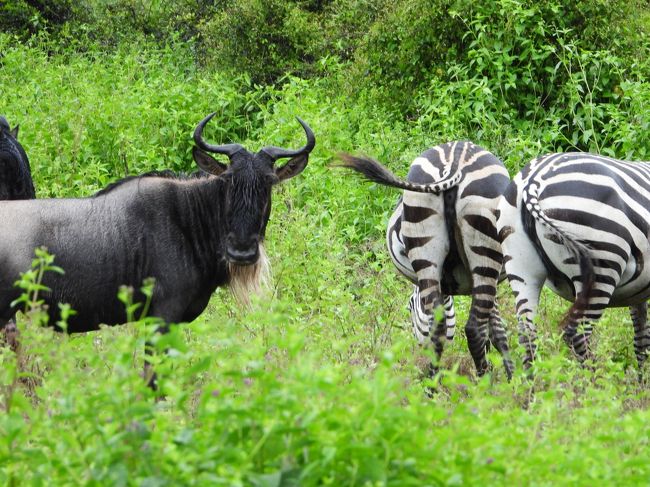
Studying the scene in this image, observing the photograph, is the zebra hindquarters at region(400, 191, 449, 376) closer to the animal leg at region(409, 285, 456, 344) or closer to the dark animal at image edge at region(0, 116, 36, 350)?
the animal leg at region(409, 285, 456, 344)

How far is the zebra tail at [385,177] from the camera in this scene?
22.3ft

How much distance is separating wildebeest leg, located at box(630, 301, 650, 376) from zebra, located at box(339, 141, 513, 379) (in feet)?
3.44

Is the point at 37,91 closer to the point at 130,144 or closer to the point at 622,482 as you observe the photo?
the point at 130,144

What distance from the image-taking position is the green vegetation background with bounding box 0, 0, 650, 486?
3.54 m

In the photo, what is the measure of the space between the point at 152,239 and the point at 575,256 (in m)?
2.54

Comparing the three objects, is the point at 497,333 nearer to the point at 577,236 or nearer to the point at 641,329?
the point at 641,329

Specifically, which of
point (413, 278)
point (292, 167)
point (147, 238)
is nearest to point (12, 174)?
point (147, 238)

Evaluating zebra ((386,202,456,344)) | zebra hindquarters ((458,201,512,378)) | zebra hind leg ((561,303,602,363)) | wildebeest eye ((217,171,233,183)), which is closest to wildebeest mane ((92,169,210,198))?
wildebeest eye ((217,171,233,183))

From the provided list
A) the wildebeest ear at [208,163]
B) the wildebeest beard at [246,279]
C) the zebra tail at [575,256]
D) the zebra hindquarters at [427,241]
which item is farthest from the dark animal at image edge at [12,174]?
the zebra tail at [575,256]

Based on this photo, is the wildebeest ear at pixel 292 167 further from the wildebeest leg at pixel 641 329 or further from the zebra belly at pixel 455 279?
the wildebeest leg at pixel 641 329

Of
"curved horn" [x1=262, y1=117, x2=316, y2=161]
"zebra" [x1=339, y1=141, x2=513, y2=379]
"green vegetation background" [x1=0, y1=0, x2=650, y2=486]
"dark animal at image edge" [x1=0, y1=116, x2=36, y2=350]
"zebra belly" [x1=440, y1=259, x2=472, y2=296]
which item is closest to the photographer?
"green vegetation background" [x1=0, y1=0, x2=650, y2=486]

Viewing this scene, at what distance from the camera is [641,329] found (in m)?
7.54

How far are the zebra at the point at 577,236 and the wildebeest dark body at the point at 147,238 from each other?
1.58m

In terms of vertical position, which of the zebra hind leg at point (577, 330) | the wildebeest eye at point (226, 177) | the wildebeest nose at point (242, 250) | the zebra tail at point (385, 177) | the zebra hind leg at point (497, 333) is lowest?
the zebra hind leg at point (497, 333)
